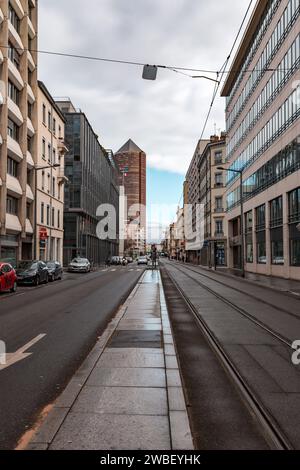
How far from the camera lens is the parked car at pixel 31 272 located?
1001 inches

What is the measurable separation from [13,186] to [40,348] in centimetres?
2833

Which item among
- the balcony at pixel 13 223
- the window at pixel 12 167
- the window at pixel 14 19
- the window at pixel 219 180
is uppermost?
the window at pixel 14 19

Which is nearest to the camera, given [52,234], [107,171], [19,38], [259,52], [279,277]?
[279,277]

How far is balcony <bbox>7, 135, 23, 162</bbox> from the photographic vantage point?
3350 cm

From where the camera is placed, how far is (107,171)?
313 ft

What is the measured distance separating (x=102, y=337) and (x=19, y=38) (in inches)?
1339

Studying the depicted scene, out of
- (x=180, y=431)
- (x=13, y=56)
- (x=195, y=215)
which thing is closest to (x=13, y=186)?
(x=13, y=56)

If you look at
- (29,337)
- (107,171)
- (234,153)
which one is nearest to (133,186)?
(107,171)

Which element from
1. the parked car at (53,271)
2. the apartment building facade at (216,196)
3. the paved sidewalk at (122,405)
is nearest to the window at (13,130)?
the parked car at (53,271)

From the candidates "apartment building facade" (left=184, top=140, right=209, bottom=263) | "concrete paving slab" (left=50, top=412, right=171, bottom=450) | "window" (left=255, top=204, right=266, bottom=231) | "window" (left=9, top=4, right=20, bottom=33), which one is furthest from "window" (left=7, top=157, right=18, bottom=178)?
"apartment building facade" (left=184, top=140, right=209, bottom=263)

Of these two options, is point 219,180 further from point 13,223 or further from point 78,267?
point 13,223

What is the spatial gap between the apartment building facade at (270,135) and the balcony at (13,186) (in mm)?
18380

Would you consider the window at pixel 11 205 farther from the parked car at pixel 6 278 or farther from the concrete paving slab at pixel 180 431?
the concrete paving slab at pixel 180 431
